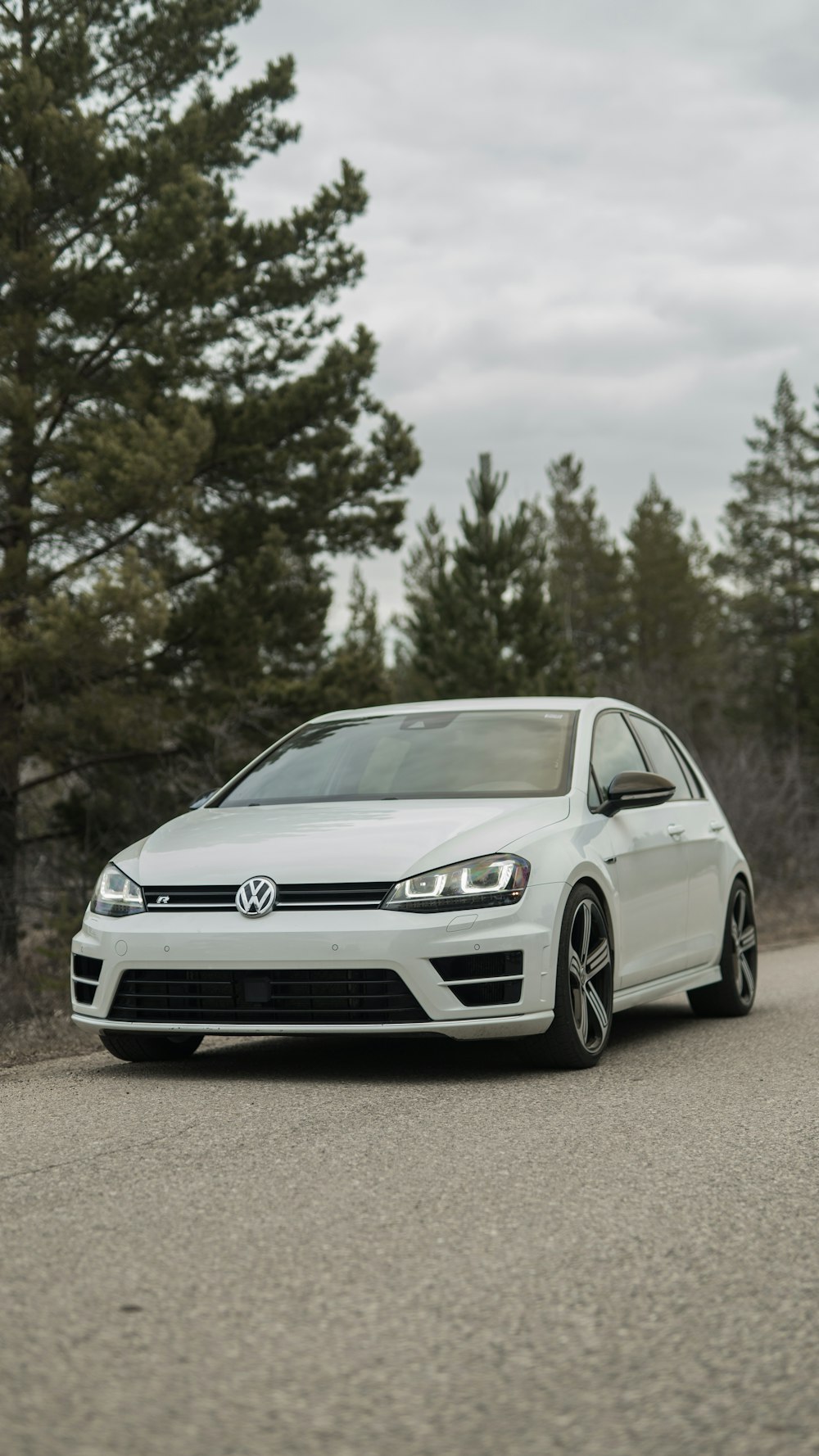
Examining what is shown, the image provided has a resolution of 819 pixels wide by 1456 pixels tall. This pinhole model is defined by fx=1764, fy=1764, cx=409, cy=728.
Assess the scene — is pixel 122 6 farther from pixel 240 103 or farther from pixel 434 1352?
pixel 434 1352

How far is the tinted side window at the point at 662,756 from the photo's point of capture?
942cm

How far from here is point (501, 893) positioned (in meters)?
6.79

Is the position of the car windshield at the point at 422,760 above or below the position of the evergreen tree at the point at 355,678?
below

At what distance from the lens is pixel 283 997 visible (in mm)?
6750

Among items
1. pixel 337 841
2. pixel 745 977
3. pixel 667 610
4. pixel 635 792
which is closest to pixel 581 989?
pixel 635 792

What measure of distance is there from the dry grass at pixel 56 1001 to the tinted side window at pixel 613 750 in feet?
8.76

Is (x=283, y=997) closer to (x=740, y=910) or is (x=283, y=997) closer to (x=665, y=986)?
(x=665, y=986)

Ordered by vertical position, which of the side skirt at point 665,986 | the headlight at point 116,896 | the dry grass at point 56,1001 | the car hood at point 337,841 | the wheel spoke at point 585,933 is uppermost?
the car hood at point 337,841

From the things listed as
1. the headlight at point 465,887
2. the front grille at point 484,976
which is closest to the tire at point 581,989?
the front grille at point 484,976

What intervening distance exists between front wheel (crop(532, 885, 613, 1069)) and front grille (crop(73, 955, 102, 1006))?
1793 millimetres

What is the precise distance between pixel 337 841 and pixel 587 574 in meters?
61.5

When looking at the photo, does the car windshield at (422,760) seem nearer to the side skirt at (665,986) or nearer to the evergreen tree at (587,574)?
the side skirt at (665,986)

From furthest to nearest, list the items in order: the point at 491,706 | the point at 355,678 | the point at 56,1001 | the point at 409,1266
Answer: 1. the point at 355,678
2. the point at 56,1001
3. the point at 491,706
4. the point at 409,1266

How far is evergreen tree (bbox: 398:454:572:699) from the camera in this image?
37.8 m
